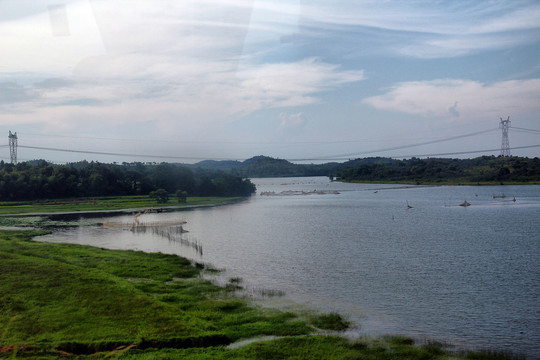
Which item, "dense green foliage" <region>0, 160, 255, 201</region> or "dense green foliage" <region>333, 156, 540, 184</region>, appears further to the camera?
"dense green foliage" <region>333, 156, 540, 184</region>

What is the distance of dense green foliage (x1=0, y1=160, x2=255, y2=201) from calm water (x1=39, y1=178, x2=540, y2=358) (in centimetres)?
4526

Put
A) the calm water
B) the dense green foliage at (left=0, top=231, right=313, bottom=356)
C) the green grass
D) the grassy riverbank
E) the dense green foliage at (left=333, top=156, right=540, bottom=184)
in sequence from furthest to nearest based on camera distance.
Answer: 1. the dense green foliage at (left=333, top=156, right=540, bottom=184)
2. the green grass
3. the calm water
4. the dense green foliage at (left=0, top=231, right=313, bottom=356)
5. the grassy riverbank

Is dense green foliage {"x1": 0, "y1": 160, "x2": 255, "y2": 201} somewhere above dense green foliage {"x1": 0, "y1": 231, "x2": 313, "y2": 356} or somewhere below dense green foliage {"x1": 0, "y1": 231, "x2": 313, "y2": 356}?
above

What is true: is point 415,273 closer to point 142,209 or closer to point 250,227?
point 250,227

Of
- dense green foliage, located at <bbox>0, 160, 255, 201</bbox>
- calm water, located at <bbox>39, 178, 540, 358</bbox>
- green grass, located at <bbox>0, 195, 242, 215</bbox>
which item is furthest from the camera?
dense green foliage, located at <bbox>0, 160, 255, 201</bbox>

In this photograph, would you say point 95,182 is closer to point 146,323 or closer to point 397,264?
point 397,264

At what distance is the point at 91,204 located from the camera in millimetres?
90938

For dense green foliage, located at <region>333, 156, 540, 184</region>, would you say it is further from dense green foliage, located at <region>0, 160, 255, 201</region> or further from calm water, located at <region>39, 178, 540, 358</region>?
calm water, located at <region>39, 178, 540, 358</region>

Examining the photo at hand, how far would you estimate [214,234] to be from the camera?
52.6 meters

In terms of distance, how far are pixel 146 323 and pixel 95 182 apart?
309ft

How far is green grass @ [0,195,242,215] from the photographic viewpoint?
8094 cm

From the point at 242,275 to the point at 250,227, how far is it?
28.8 metres

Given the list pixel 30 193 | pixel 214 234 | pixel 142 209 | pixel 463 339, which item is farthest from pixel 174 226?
pixel 30 193

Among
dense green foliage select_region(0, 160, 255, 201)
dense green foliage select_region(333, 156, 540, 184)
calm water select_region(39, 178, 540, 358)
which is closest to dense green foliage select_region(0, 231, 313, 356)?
calm water select_region(39, 178, 540, 358)
